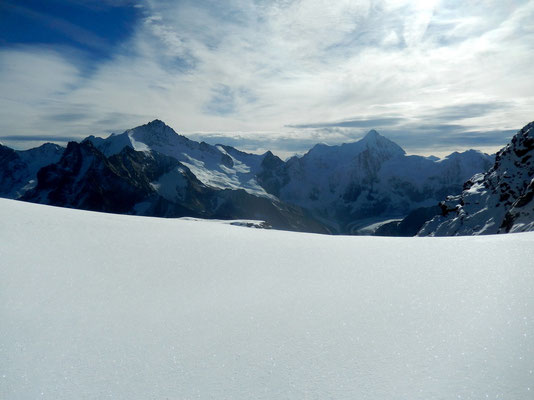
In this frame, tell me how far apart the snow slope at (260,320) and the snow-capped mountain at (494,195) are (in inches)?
4252

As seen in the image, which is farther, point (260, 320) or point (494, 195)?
point (494, 195)

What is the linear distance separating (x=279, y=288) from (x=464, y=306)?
112 inches

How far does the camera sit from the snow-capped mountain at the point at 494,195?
106 meters

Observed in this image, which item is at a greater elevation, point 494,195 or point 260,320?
point 260,320

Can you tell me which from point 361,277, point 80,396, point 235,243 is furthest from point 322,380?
point 235,243

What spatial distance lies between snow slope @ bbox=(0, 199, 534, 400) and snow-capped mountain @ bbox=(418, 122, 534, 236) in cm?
10800

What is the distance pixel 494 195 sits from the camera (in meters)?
115

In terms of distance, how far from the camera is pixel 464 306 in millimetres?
4969

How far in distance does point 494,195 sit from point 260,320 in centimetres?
13291

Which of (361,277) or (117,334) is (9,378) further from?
(361,277)

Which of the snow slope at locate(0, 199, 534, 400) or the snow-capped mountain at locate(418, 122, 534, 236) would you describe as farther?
the snow-capped mountain at locate(418, 122, 534, 236)

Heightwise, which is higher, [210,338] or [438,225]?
[210,338]

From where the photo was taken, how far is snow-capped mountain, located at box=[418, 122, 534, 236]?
105500mm

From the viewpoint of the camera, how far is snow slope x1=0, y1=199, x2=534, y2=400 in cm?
359
